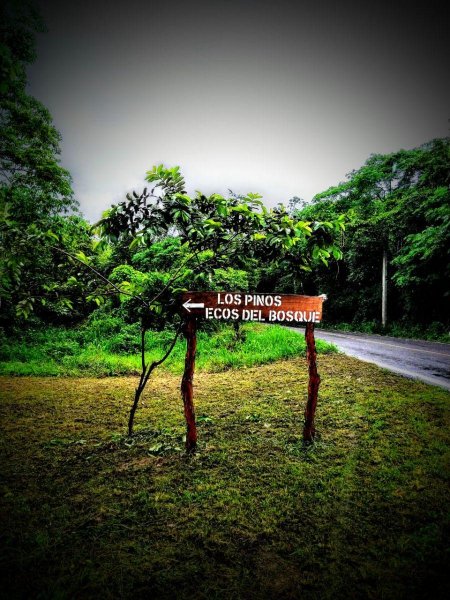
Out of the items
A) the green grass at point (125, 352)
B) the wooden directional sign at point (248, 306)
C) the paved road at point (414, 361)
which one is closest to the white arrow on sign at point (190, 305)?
the wooden directional sign at point (248, 306)

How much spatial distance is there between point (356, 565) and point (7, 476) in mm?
3338

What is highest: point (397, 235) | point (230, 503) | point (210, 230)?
point (397, 235)

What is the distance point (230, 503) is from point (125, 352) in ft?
27.2

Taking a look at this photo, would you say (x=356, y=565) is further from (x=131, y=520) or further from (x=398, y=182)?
(x=398, y=182)

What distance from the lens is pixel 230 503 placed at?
285cm

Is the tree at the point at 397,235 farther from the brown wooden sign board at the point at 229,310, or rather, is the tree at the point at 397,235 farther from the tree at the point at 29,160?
the tree at the point at 29,160

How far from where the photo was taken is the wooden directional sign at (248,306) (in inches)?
142

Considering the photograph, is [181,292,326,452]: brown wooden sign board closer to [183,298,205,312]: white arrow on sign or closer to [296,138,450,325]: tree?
[183,298,205,312]: white arrow on sign

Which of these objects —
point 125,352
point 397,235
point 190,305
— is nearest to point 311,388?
point 190,305

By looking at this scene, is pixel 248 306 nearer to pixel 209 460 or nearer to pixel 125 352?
pixel 209 460

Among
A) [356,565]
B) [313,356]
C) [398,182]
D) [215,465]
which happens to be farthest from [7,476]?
[398,182]

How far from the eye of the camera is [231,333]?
480 inches

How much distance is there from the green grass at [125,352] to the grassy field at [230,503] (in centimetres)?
311

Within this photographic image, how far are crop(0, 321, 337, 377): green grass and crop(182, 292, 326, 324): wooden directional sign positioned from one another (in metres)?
4.88
